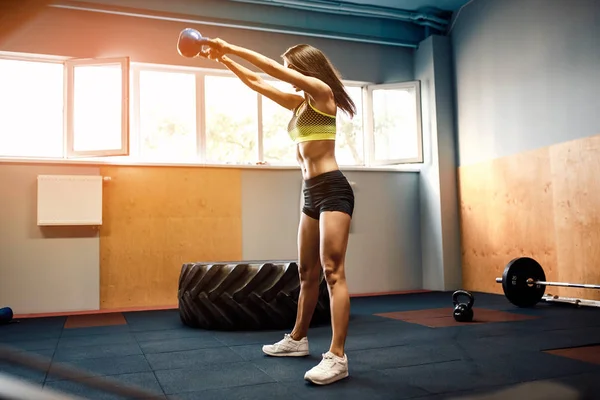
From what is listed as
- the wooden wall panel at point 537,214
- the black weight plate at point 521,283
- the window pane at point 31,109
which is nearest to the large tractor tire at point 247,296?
the black weight plate at point 521,283

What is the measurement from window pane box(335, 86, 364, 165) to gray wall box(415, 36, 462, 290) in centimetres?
71

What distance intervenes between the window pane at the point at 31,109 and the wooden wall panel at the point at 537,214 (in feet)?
13.4

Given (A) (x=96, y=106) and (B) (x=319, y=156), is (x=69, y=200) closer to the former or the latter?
(A) (x=96, y=106)

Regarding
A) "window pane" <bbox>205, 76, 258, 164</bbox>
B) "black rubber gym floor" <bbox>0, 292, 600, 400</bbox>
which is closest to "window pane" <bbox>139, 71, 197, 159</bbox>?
"window pane" <bbox>205, 76, 258, 164</bbox>

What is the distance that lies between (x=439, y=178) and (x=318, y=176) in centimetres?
370

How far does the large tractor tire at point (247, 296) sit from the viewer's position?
326cm

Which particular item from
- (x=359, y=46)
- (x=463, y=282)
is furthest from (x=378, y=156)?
(x=463, y=282)

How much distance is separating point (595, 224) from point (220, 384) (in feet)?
10.9

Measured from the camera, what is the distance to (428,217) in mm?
5707

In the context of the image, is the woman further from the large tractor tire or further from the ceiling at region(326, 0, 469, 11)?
the ceiling at region(326, 0, 469, 11)

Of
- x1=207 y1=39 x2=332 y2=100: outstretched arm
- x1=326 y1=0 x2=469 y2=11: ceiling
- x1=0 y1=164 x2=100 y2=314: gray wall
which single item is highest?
x1=326 y1=0 x2=469 y2=11: ceiling

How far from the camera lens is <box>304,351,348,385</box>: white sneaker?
1877 millimetres

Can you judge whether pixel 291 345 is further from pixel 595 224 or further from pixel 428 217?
pixel 428 217

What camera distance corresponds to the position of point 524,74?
15.5 ft
